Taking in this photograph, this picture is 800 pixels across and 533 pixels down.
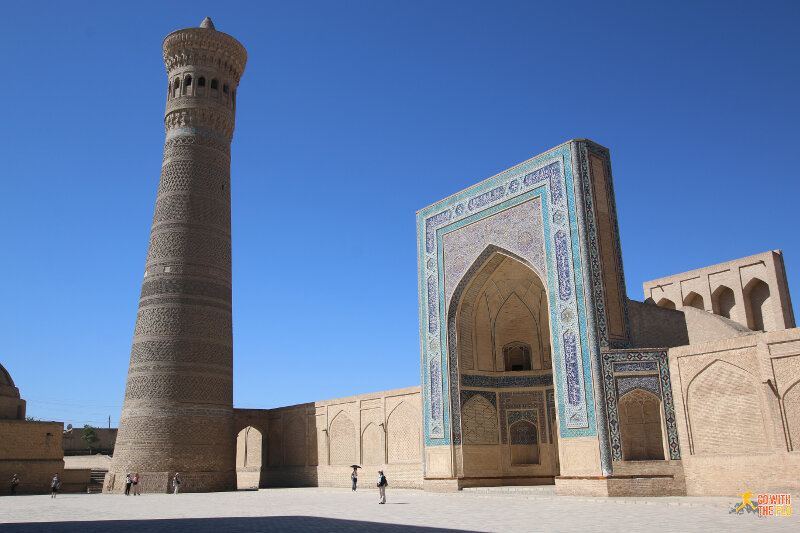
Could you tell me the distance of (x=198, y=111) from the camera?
58.9 feet

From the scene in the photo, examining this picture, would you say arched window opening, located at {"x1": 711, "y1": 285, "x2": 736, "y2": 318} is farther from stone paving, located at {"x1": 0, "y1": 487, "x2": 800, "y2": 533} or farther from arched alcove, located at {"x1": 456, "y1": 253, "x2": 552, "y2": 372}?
stone paving, located at {"x1": 0, "y1": 487, "x2": 800, "y2": 533}

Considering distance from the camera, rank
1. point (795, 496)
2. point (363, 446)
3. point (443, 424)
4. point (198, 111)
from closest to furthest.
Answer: point (795, 496)
point (443, 424)
point (363, 446)
point (198, 111)

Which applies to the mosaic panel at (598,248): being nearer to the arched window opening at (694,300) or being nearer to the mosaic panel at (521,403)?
the mosaic panel at (521,403)

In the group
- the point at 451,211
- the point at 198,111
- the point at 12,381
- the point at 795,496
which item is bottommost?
the point at 795,496

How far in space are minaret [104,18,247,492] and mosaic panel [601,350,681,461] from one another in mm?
10029

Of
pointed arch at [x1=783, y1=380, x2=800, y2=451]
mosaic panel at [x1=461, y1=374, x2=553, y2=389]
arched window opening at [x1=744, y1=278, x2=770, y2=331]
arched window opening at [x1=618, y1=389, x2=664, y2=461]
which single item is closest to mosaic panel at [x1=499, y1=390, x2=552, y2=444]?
mosaic panel at [x1=461, y1=374, x2=553, y2=389]

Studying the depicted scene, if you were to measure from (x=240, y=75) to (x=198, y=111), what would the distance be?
2.06m

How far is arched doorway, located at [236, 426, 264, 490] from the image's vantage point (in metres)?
19.8

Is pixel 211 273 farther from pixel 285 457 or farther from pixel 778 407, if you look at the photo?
pixel 778 407

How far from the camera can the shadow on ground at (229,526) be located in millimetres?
6336

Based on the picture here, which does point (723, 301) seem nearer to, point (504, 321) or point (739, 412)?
point (504, 321)

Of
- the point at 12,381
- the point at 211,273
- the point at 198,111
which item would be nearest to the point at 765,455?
the point at 211,273

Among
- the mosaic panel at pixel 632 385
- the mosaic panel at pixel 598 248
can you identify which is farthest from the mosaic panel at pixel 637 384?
the mosaic panel at pixel 598 248

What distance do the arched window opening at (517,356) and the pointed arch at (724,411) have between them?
4.81 m
